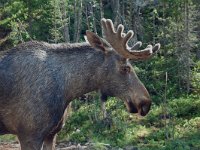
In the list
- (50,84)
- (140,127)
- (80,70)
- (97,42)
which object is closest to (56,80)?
(50,84)

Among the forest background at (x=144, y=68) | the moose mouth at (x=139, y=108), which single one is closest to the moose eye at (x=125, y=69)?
the moose mouth at (x=139, y=108)

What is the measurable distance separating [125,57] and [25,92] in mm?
1529

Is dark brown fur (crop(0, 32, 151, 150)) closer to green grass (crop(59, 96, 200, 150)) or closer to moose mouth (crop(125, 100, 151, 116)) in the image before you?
moose mouth (crop(125, 100, 151, 116))

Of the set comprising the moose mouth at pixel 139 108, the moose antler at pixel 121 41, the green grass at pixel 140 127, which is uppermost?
the moose antler at pixel 121 41

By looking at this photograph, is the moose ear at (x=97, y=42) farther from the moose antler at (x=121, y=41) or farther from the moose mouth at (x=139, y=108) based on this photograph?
the moose mouth at (x=139, y=108)

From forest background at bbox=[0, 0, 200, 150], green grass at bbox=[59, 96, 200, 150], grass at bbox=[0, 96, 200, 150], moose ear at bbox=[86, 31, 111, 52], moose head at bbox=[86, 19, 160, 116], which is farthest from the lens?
forest background at bbox=[0, 0, 200, 150]

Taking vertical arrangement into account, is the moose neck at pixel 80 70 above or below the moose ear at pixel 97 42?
below

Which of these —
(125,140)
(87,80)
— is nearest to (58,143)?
(125,140)

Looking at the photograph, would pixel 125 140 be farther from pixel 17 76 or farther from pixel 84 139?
pixel 17 76

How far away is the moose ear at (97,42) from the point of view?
8.08 m

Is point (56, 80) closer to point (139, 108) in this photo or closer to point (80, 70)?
point (80, 70)

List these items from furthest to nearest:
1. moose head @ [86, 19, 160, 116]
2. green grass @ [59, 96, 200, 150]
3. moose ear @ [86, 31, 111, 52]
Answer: green grass @ [59, 96, 200, 150], moose head @ [86, 19, 160, 116], moose ear @ [86, 31, 111, 52]

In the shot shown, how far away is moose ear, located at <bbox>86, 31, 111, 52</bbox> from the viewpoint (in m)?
8.08

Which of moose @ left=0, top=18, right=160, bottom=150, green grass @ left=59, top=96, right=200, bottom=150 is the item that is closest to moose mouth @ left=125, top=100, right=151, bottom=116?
moose @ left=0, top=18, right=160, bottom=150
